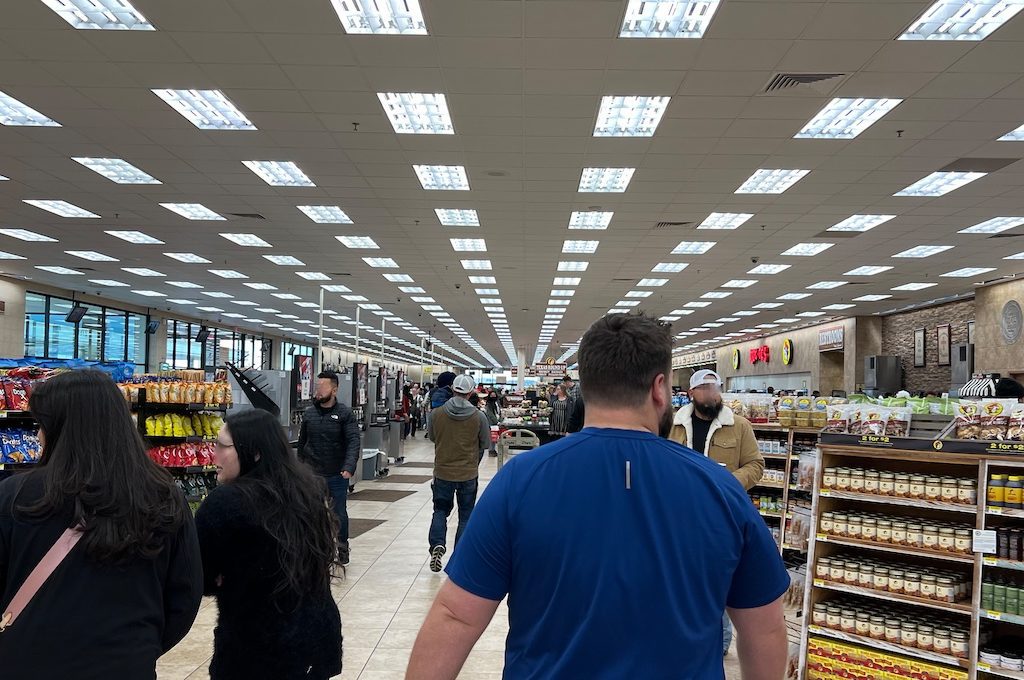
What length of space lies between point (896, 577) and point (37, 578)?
3492mm

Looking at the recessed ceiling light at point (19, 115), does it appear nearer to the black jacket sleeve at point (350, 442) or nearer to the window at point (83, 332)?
the black jacket sleeve at point (350, 442)

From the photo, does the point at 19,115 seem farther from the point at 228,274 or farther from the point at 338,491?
the point at 228,274

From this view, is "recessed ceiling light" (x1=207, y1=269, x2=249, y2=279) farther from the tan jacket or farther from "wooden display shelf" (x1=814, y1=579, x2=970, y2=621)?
"wooden display shelf" (x1=814, y1=579, x2=970, y2=621)

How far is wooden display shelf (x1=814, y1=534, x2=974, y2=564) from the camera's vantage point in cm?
348

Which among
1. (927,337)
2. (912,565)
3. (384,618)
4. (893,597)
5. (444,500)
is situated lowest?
(384,618)

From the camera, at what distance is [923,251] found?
43.3ft

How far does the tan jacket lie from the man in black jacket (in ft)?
9.53

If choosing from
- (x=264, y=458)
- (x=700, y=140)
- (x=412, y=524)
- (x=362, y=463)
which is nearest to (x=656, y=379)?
(x=264, y=458)

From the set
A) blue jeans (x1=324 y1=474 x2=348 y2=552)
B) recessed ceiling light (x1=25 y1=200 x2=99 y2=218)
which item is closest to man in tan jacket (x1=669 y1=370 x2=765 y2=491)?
blue jeans (x1=324 y1=474 x2=348 y2=552)

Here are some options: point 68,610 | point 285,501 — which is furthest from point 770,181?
point 68,610

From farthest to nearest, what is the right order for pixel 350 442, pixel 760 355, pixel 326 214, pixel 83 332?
1. pixel 760 355
2. pixel 83 332
3. pixel 326 214
4. pixel 350 442

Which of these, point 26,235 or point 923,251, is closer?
point 26,235

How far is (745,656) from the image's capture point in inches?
57.9

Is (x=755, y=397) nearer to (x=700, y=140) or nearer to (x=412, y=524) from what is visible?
(x=700, y=140)
